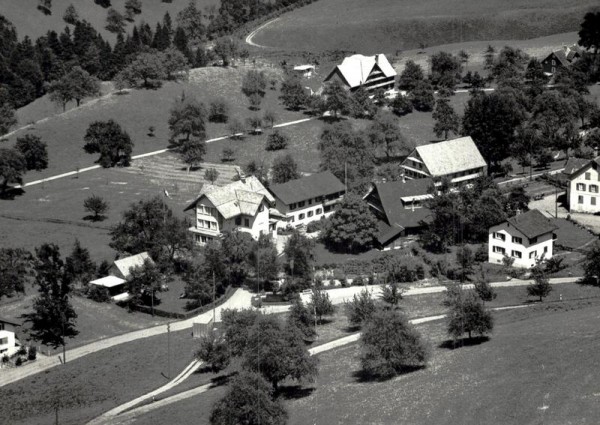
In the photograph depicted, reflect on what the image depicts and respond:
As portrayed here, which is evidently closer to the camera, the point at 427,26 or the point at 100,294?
the point at 100,294

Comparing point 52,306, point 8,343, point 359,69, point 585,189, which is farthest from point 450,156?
point 8,343

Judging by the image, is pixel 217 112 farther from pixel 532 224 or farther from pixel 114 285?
pixel 532 224

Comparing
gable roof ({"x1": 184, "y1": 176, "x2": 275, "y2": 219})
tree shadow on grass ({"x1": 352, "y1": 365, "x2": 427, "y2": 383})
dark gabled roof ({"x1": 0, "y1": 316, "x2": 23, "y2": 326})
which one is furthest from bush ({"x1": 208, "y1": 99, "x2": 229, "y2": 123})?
tree shadow on grass ({"x1": 352, "y1": 365, "x2": 427, "y2": 383})

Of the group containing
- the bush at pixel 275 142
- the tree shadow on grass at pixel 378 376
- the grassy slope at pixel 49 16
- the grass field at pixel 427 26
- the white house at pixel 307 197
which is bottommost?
the tree shadow on grass at pixel 378 376

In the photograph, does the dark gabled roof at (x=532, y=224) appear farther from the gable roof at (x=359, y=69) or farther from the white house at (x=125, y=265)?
the gable roof at (x=359, y=69)

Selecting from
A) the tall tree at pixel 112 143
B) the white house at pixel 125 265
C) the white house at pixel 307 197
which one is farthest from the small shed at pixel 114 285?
the tall tree at pixel 112 143

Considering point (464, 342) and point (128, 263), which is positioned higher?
point (128, 263)

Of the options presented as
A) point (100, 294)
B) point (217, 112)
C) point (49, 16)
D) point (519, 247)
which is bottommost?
point (100, 294)

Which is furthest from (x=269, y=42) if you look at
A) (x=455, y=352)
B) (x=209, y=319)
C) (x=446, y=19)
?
(x=455, y=352)
